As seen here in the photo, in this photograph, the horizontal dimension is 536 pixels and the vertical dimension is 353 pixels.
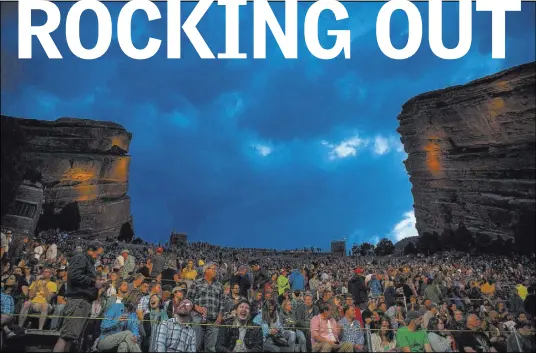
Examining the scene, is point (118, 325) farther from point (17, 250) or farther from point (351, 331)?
point (17, 250)

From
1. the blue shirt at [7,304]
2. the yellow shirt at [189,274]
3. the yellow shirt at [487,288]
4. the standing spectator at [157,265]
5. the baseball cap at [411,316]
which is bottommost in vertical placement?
the baseball cap at [411,316]

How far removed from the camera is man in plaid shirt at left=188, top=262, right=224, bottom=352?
509 cm

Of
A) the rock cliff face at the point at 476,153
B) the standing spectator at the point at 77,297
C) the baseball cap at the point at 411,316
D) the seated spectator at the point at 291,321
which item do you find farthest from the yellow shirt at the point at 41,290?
the rock cliff face at the point at 476,153

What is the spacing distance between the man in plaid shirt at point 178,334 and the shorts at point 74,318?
0.98m

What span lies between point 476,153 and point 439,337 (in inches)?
569

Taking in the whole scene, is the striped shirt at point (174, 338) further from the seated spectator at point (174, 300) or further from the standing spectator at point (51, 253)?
the standing spectator at point (51, 253)

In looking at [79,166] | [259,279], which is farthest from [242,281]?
[79,166]

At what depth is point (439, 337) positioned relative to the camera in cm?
548

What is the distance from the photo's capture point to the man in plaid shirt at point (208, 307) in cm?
509

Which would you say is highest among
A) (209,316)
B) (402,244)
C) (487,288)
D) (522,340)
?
(402,244)

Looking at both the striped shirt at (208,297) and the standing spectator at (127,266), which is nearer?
the striped shirt at (208,297)

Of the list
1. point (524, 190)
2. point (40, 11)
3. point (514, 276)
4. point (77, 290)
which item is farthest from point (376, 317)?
point (40, 11)

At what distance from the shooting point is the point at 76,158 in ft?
44.7

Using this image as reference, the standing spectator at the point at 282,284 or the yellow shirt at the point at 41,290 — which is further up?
the standing spectator at the point at 282,284
